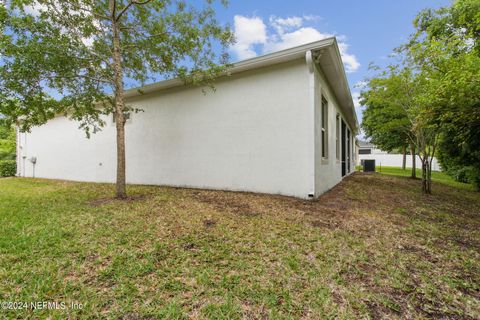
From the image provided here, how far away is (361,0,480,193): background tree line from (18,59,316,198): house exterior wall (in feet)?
8.37

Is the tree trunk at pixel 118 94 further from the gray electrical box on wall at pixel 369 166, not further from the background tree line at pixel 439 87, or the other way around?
the gray electrical box on wall at pixel 369 166

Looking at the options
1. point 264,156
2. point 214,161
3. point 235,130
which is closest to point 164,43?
point 235,130

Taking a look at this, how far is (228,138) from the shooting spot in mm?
6230

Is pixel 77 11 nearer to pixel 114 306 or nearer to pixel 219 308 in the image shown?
pixel 114 306

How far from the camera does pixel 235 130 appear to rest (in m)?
6.11

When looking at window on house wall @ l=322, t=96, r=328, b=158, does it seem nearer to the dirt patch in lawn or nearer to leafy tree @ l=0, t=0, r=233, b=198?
leafy tree @ l=0, t=0, r=233, b=198

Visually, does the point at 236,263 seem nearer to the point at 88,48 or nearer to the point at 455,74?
the point at 455,74

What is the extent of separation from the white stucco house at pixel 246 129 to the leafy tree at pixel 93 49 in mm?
1027

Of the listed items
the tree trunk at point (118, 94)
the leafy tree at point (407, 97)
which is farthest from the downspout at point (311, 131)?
the tree trunk at point (118, 94)

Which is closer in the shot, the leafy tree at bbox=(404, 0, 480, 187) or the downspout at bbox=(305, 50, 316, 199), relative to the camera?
the leafy tree at bbox=(404, 0, 480, 187)

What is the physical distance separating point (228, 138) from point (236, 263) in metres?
4.18

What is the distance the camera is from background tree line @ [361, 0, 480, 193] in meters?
4.38

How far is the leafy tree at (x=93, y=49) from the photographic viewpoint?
14.6 ft

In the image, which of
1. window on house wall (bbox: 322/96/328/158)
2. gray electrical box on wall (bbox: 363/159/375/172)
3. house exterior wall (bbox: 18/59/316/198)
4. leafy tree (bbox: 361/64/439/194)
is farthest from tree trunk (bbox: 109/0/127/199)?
gray electrical box on wall (bbox: 363/159/375/172)
